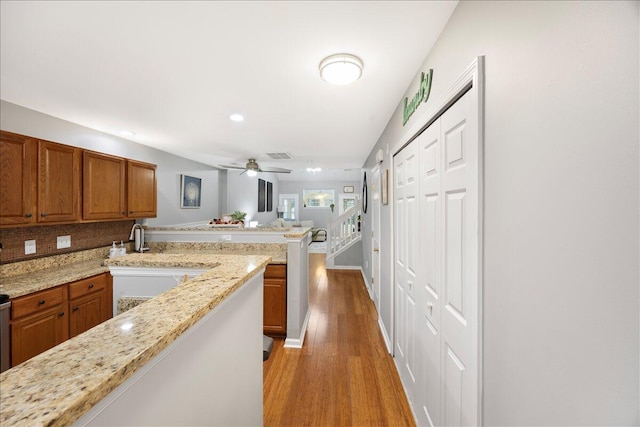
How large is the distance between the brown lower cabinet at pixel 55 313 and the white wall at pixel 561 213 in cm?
310

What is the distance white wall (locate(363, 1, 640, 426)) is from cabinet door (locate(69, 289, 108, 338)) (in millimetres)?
3243

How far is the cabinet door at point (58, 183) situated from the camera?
2.36m

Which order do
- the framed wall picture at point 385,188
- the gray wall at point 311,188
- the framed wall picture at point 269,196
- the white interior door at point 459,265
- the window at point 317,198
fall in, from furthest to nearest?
1. the window at point 317,198
2. the gray wall at point 311,188
3. the framed wall picture at point 269,196
4. the framed wall picture at point 385,188
5. the white interior door at point 459,265

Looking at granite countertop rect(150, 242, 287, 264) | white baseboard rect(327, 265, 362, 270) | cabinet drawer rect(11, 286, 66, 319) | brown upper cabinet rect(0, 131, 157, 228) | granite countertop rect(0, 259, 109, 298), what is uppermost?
brown upper cabinet rect(0, 131, 157, 228)

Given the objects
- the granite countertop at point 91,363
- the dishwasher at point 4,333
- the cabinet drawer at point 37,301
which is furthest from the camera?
the cabinet drawer at point 37,301

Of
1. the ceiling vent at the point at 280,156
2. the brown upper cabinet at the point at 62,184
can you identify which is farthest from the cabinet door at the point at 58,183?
the ceiling vent at the point at 280,156

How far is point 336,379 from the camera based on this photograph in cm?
228

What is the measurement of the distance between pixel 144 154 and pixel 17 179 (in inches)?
78.9

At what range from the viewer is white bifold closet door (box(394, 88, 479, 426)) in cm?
109

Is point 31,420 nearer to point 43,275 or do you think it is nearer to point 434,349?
point 434,349

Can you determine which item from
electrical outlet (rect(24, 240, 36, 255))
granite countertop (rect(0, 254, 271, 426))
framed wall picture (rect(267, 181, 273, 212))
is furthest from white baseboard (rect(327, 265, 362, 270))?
granite countertop (rect(0, 254, 271, 426))

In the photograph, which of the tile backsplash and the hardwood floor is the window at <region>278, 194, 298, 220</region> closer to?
the tile backsplash

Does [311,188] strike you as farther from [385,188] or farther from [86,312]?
[86,312]

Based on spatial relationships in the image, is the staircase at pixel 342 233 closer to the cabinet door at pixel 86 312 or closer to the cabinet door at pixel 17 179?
the cabinet door at pixel 86 312
